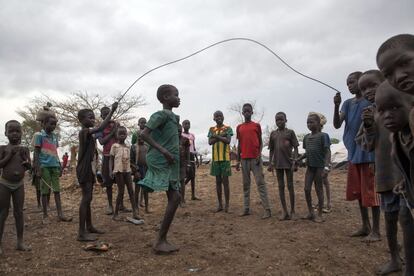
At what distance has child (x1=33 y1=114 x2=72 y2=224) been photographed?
5754 mm

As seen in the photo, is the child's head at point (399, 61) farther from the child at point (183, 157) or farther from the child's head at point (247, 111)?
the child at point (183, 157)

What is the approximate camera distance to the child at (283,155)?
19.3ft

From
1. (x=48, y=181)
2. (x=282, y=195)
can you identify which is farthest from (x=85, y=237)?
(x=282, y=195)

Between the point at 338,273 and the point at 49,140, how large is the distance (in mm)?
4917

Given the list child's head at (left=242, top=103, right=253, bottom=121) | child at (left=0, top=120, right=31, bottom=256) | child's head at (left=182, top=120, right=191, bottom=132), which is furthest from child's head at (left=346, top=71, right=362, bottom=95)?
child's head at (left=182, top=120, right=191, bottom=132)

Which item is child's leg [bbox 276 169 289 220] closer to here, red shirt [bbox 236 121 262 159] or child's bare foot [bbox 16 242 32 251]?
red shirt [bbox 236 121 262 159]

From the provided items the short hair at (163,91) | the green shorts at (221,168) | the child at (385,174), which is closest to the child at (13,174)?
the short hair at (163,91)

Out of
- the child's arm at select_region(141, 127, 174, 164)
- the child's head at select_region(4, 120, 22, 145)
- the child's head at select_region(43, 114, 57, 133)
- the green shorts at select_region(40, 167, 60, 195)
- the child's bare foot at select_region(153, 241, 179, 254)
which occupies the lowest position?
the child's bare foot at select_region(153, 241, 179, 254)

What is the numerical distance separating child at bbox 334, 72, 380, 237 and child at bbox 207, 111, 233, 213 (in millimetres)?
2563

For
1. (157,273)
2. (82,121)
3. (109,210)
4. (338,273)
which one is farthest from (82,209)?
(338,273)

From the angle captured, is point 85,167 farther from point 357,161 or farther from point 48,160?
point 357,161

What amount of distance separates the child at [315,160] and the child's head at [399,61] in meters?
4.00

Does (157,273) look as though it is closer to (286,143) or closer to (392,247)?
(392,247)

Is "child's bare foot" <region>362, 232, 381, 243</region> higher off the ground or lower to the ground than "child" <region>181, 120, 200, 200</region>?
lower
